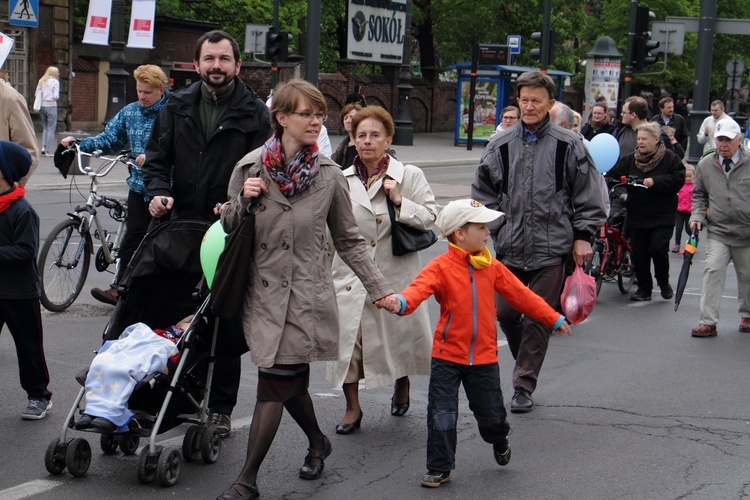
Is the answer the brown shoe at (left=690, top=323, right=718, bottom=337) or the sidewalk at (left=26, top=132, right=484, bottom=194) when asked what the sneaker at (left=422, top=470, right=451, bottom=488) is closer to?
the brown shoe at (left=690, top=323, right=718, bottom=337)

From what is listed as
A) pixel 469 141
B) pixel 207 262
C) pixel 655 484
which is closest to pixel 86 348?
pixel 207 262

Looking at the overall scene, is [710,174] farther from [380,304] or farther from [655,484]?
[380,304]

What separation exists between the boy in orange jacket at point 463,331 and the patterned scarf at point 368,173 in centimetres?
86

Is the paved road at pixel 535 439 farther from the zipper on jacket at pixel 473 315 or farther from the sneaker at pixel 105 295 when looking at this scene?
the zipper on jacket at pixel 473 315

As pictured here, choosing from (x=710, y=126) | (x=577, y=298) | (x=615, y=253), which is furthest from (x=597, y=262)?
(x=710, y=126)

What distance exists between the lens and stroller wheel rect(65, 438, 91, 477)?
5031 millimetres

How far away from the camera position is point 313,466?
5.31 meters

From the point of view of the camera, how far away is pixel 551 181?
6.67 meters

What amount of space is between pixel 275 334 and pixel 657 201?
286 inches

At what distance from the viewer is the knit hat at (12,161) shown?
5.94 metres

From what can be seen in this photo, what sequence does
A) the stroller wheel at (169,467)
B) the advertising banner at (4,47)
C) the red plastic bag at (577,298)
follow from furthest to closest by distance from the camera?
the advertising banner at (4,47) < the red plastic bag at (577,298) < the stroller wheel at (169,467)

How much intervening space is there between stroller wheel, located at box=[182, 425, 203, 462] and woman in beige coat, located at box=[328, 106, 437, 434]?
0.98 metres

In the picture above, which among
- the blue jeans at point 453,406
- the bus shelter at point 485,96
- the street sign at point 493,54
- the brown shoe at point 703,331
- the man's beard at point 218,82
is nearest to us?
the blue jeans at point 453,406

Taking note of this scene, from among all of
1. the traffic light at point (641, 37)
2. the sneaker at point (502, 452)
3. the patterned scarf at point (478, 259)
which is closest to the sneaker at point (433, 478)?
the sneaker at point (502, 452)
